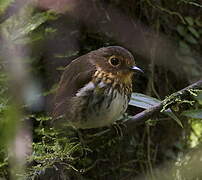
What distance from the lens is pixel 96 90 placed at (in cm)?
154

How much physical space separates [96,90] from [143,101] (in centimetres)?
19

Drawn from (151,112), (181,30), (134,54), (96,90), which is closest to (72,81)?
(96,90)

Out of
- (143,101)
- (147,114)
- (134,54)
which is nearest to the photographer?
(147,114)

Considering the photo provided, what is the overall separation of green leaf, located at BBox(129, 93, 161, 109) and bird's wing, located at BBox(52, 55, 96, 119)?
0.64 feet

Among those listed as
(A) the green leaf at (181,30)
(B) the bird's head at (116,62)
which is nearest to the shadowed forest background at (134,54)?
(A) the green leaf at (181,30)

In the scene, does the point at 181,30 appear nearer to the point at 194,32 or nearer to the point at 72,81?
the point at 194,32

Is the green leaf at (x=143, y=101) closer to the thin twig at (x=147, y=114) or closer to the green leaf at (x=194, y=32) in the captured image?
the thin twig at (x=147, y=114)

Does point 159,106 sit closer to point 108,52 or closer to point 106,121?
point 106,121

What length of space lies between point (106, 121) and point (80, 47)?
2.44ft

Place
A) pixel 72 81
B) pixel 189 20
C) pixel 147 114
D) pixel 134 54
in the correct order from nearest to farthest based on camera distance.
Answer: pixel 147 114, pixel 72 81, pixel 134 54, pixel 189 20

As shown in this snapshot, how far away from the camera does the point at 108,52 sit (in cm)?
173

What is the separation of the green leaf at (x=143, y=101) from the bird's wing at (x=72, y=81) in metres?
0.20

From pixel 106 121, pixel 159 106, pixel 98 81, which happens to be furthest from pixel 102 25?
pixel 159 106

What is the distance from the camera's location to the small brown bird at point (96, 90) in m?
1.51
